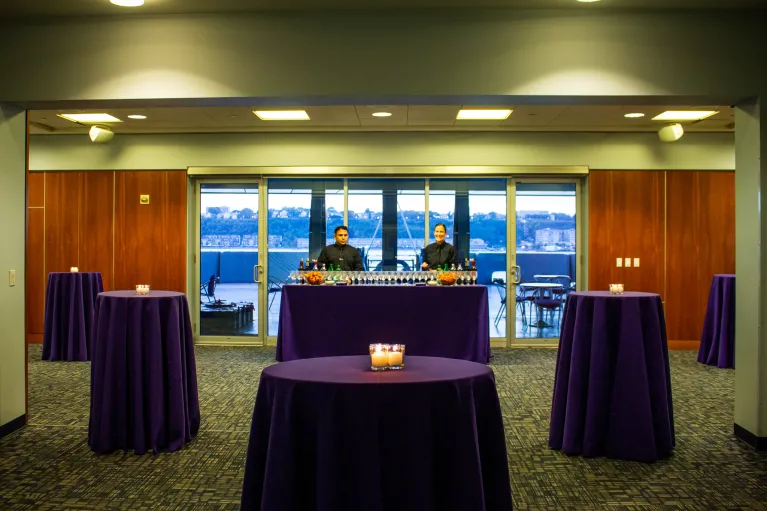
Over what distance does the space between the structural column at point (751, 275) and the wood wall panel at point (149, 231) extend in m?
6.95

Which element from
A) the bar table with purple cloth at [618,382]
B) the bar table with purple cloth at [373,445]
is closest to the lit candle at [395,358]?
the bar table with purple cloth at [373,445]

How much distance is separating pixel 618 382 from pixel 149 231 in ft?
23.2

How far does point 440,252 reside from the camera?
8492 mm

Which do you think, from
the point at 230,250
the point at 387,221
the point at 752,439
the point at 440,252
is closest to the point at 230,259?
the point at 230,250

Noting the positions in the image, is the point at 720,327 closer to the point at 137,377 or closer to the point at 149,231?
the point at 137,377

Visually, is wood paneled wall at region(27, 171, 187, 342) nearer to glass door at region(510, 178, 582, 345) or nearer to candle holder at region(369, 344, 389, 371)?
glass door at region(510, 178, 582, 345)

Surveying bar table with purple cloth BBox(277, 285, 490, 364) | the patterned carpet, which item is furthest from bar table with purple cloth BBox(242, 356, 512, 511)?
bar table with purple cloth BBox(277, 285, 490, 364)

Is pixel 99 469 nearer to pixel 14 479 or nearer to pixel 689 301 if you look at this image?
pixel 14 479

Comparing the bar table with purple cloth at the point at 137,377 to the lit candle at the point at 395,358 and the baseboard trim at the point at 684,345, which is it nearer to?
the lit candle at the point at 395,358

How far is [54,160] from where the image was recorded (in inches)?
368

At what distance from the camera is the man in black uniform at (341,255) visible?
8.25m

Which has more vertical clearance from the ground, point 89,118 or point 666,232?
point 89,118

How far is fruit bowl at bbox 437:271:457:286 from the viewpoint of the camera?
23.1 ft

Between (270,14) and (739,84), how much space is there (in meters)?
3.39
